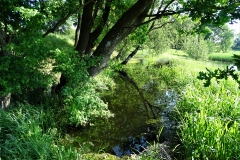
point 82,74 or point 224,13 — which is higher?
point 224,13

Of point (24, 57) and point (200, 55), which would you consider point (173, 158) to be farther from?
point (200, 55)

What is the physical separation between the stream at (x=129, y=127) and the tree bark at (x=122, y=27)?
1.71 m

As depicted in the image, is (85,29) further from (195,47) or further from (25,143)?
(195,47)

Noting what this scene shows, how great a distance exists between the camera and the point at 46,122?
477cm

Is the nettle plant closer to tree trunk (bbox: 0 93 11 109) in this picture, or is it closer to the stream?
the stream

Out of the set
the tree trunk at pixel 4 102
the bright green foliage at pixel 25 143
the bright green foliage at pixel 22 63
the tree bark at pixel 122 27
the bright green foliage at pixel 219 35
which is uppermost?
the bright green foliage at pixel 219 35

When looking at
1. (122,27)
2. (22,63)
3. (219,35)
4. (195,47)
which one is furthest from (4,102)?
(219,35)

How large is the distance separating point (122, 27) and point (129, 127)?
3.08 metres

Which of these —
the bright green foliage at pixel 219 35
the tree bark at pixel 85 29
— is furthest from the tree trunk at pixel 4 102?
the bright green foliage at pixel 219 35

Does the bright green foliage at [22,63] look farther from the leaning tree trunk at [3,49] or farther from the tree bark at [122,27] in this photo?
the tree bark at [122,27]

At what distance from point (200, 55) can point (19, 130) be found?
19.7m

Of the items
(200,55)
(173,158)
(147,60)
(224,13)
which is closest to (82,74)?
(173,158)

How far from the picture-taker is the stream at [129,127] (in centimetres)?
518

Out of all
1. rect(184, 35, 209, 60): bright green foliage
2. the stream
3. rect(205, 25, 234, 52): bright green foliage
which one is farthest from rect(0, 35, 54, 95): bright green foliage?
rect(184, 35, 209, 60): bright green foliage
